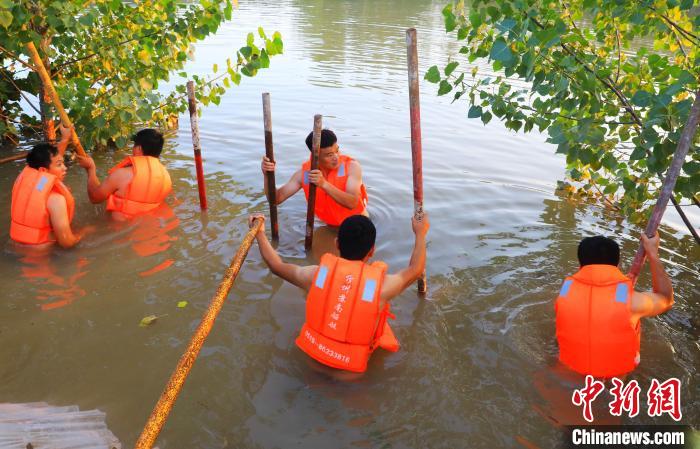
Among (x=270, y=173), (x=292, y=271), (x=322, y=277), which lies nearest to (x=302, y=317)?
(x=292, y=271)

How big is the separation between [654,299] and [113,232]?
581 cm

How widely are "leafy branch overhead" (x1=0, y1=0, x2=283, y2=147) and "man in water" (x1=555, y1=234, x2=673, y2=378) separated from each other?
14.2ft

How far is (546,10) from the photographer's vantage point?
13.8 ft

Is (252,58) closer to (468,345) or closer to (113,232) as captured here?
(113,232)

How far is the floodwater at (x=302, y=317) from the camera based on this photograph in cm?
372

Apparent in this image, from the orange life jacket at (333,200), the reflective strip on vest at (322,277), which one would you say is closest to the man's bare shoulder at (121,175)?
the orange life jacket at (333,200)

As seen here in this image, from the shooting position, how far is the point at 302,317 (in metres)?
4.96

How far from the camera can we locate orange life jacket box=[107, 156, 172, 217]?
6.45 meters

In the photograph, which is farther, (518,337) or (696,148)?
(518,337)

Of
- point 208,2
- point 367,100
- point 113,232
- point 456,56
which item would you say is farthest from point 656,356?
point 456,56

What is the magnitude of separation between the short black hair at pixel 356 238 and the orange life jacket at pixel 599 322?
155 centimetres

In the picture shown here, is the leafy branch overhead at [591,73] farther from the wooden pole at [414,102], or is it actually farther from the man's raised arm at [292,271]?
the man's raised arm at [292,271]

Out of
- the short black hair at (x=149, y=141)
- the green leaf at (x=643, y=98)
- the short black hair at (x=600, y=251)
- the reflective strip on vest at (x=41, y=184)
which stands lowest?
the reflective strip on vest at (x=41, y=184)

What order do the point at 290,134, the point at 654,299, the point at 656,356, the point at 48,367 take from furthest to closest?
the point at 290,134
the point at 656,356
the point at 48,367
the point at 654,299
